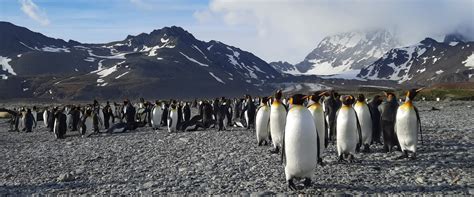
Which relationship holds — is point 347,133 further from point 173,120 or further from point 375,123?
point 173,120

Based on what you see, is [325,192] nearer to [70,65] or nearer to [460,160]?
[460,160]

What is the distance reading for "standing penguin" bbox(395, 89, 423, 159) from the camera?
322 inches

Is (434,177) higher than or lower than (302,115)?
lower

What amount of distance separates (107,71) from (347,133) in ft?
343

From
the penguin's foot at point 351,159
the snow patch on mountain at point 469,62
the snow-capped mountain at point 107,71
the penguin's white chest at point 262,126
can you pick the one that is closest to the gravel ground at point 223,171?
the penguin's foot at point 351,159

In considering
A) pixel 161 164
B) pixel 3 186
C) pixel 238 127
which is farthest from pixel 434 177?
pixel 238 127

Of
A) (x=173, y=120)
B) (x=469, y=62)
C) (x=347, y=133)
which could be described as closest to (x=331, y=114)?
(x=347, y=133)

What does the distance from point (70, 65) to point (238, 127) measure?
11478cm

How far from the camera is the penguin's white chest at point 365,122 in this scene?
927 centimetres

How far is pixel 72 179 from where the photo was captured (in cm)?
739

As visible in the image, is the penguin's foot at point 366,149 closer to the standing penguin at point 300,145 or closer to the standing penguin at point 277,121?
the standing penguin at point 277,121

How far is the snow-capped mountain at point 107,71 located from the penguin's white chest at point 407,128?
79.9 meters

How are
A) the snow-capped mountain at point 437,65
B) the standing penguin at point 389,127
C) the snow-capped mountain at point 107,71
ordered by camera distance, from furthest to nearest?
the snow-capped mountain at point 437,65, the snow-capped mountain at point 107,71, the standing penguin at point 389,127

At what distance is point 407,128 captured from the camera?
27.0ft
